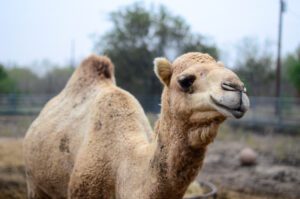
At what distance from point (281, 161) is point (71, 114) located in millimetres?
7547

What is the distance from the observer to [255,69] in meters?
27.8

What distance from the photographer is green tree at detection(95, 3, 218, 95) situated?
74.5 feet

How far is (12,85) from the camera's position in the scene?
2503 cm

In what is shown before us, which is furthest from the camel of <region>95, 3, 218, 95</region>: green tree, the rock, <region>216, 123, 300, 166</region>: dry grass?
<region>95, 3, 218, 95</region>: green tree

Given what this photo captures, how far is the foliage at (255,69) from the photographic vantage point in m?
25.2

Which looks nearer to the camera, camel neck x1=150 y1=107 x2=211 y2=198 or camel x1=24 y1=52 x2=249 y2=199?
camel x1=24 y1=52 x2=249 y2=199

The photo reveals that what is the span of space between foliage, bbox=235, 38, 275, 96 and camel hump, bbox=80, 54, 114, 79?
755 inches

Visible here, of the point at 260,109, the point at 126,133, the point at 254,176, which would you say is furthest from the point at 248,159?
the point at 126,133

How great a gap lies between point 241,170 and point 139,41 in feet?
45.0

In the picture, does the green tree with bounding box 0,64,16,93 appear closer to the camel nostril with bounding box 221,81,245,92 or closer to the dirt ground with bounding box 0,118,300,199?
the dirt ground with bounding box 0,118,300,199

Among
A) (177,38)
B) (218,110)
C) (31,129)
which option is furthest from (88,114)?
(177,38)

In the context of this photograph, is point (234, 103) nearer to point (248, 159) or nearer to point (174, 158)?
point (174, 158)

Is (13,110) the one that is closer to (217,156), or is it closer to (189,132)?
(217,156)

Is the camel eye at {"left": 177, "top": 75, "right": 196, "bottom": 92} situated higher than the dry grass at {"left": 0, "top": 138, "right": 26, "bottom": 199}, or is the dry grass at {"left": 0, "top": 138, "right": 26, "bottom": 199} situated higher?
the camel eye at {"left": 177, "top": 75, "right": 196, "bottom": 92}
